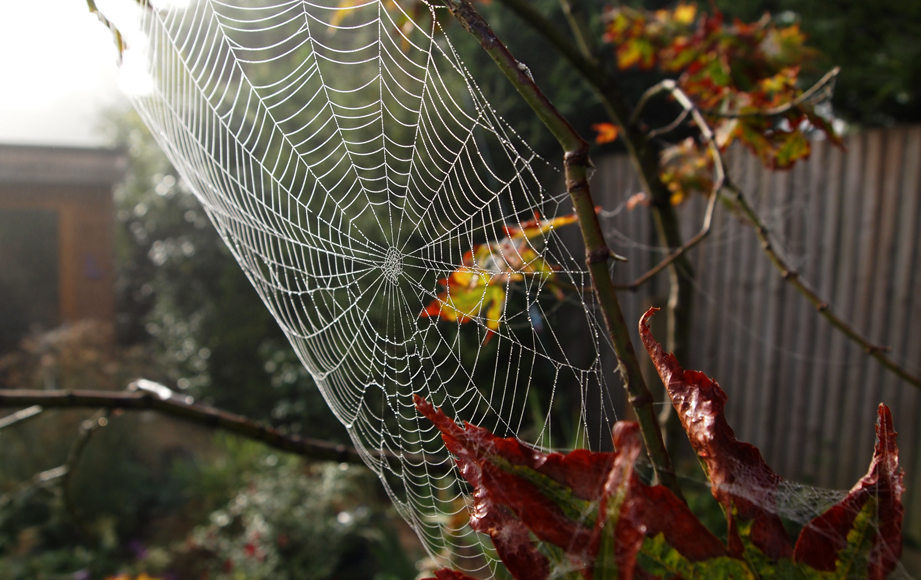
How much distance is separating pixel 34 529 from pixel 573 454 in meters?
4.60

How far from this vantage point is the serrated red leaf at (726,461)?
44 cm

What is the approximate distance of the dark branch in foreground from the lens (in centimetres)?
117

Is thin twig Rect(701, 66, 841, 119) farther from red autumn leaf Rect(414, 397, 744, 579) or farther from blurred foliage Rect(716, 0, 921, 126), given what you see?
blurred foliage Rect(716, 0, 921, 126)

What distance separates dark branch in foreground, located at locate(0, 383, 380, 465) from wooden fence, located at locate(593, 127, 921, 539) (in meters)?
2.41

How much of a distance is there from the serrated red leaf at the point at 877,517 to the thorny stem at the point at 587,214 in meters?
0.12

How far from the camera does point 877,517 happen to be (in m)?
0.43

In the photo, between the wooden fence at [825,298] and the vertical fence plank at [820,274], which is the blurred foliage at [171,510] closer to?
the wooden fence at [825,298]

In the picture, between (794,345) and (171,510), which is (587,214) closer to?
(794,345)

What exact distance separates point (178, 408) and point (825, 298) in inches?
150

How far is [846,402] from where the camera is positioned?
376 centimetres

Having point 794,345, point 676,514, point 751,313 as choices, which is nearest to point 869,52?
point 751,313

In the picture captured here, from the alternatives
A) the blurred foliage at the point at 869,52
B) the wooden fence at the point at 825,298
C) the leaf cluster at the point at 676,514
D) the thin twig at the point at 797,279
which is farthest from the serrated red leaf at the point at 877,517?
the blurred foliage at the point at 869,52

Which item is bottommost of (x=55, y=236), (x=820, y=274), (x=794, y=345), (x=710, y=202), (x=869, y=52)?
(x=55, y=236)

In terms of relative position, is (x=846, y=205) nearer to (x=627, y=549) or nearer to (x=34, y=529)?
(x=627, y=549)
